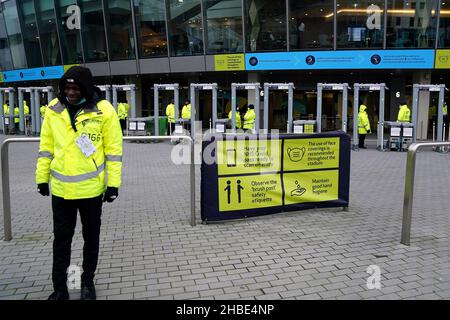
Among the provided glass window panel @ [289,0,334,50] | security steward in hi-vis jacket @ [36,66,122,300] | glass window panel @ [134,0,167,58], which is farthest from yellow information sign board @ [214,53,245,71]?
security steward in hi-vis jacket @ [36,66,122,300]

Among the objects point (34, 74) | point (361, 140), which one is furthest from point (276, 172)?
point (34, 74)

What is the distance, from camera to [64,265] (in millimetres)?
3723

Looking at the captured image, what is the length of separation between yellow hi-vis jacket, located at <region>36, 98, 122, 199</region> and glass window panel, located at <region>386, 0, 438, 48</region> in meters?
21.7

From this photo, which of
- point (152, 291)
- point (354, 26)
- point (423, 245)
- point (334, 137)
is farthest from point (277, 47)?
point (152, 291)

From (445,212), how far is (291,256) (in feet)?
11.9

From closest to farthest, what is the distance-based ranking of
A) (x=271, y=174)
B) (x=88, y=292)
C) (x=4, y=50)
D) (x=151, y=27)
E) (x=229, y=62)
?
(x=88, y=292) → (x=271, y=174) → (x=229, y=62) → (x=151, y=27) → (x=4, y=50)

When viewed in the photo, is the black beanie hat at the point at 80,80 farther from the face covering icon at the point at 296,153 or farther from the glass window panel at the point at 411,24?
the glass window panel at the point at 411,24

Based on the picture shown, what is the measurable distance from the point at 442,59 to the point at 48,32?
26.6 metres

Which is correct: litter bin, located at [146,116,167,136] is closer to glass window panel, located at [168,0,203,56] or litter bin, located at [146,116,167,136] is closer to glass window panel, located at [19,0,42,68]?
glass window panel, located at [168,0,203,56]

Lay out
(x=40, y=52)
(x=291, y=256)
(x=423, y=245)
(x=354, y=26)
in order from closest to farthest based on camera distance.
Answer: (x=291, y=256) < (x=423, y=245) < (x=354, y=26) < (x=40, y=52)

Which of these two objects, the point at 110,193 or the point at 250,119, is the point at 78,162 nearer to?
the point at 110,193

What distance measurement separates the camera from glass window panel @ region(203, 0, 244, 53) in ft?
80.7

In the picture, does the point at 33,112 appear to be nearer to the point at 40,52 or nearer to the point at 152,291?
the point at 40,52

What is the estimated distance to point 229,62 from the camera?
24875 millimetres
